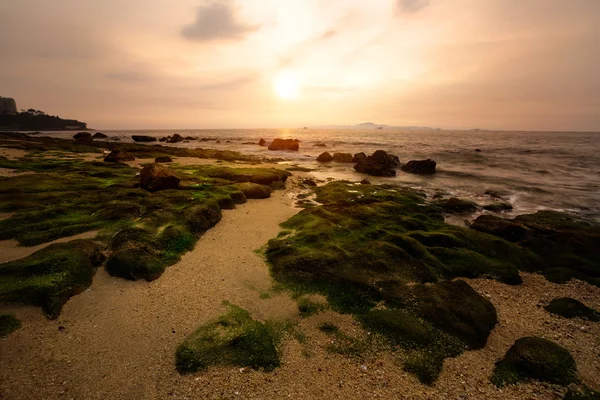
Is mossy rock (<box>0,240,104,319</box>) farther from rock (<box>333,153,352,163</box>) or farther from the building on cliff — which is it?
the building on cliff

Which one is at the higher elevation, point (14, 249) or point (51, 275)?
point (14, 249)

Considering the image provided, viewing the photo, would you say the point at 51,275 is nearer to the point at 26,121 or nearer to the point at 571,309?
the point at 571,309

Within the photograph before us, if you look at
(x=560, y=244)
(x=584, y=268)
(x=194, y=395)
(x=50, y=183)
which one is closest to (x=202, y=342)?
(x=194, y=395)

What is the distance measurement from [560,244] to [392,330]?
424 inches

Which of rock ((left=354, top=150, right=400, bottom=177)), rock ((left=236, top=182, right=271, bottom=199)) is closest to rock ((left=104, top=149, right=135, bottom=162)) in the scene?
rock ((left=236, top=182, right=271, bottom=199))

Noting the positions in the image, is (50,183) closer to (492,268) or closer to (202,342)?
(202,342)

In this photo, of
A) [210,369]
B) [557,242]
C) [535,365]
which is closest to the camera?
[210,369]

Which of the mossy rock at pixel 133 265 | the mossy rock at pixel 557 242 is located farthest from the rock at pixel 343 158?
the mossy rock at pixel 133 265

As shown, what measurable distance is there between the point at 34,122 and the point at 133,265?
216725mm

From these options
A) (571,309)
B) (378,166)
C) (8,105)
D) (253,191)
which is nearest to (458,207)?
(571,309)

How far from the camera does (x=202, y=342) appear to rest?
21.1ft

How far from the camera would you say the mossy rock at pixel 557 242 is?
10.7m

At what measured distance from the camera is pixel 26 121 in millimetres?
151125

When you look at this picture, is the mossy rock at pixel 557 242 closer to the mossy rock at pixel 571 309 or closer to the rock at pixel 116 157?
the mossy rock at pixel 571 309
